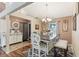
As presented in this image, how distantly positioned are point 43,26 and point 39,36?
196mm

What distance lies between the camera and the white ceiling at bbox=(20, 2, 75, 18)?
5.51 ft

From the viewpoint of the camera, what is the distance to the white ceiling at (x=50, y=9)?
1.68 m

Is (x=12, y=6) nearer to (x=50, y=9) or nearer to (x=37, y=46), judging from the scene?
(x=50, y=9)

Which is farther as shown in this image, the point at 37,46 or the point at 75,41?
the point at 37,46

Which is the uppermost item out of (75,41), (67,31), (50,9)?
(50,9)

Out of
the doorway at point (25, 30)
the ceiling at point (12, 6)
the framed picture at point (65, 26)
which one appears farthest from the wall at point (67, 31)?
the ceiling at point (12, 6)

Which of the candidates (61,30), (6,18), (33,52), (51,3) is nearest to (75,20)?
(61,30)

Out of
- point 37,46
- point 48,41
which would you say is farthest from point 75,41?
point 37,46

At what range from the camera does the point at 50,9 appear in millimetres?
1704

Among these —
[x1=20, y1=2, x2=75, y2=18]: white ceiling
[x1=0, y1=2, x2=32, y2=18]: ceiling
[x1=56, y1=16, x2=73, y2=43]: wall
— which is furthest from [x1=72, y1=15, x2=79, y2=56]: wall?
[x1=0, y1=2, x2=32, y2=18]: ceiling

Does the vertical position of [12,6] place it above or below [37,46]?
above

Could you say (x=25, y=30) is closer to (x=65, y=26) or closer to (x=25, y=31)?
(x=25, y=31)

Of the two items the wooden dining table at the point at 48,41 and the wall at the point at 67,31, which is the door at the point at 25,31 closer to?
the wooden dining table at the point at 48,41

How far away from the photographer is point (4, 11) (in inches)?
67.6
